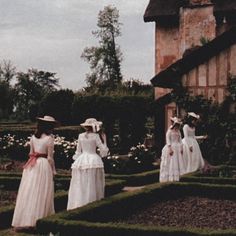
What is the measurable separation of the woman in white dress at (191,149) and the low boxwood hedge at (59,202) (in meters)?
3.40

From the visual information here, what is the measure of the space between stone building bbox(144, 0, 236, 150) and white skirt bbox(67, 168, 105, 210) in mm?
9422

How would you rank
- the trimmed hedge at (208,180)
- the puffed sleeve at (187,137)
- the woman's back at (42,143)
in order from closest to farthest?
the woman's back at (42,143)
the trimmed hedge at (208,180)
the puffed sleeve at (187,137)

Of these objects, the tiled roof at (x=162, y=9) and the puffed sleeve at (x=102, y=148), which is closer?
the puffed sleeve at (x=102, y=148)

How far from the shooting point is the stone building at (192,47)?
20266mm

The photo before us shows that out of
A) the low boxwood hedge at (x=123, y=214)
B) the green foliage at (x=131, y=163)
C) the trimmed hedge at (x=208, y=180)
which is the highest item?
the green foliage at (x=131, y=163)

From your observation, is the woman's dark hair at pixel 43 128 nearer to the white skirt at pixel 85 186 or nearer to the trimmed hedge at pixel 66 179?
the white skirt at pixel 85 186

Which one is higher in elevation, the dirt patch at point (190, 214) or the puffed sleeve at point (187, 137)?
the puffed sleeve at point (187, 137)

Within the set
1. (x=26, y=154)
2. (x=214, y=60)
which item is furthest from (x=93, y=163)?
(x=26, y=154)

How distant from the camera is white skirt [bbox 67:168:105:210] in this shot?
1189 centimetres

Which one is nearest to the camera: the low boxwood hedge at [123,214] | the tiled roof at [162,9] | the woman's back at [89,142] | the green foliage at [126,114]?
the low boxwood hedge at [123,214]

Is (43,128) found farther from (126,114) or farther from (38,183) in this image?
(126,114)

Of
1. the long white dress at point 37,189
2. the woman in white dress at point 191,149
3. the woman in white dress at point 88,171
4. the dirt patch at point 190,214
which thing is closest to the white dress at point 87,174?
the woman in white dress at point 88,171

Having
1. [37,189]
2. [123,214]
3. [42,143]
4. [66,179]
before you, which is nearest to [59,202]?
[123,214]

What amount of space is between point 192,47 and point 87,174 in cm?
1555
